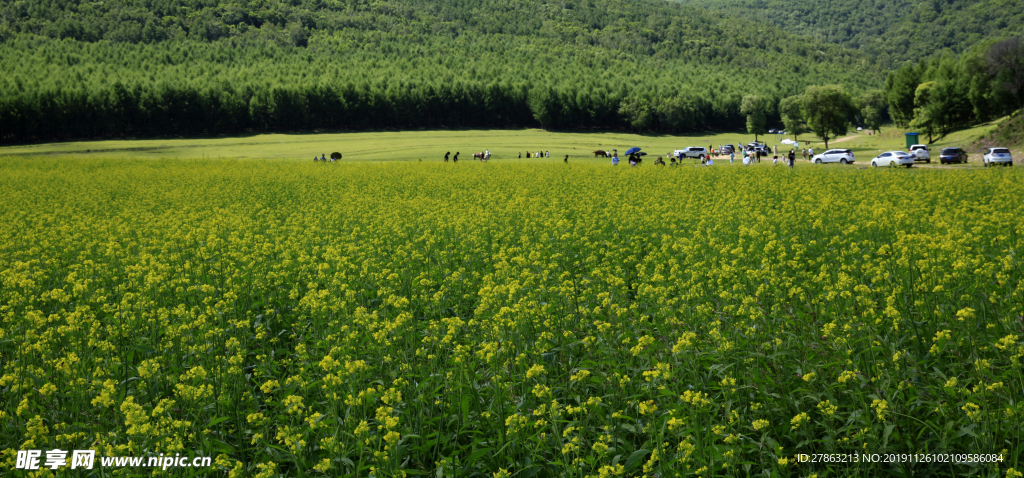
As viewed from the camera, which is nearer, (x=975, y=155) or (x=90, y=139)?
(x=975, y=155)

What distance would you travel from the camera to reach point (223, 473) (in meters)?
4.96

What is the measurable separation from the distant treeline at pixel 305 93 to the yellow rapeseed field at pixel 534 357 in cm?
11015

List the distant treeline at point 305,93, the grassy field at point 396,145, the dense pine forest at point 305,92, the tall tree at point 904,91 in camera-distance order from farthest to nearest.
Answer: the tall tree at point 904,91 → the dense pine forest at point 305,92 → the distant treeline at point 305,93 → the grassy field at point 396,145

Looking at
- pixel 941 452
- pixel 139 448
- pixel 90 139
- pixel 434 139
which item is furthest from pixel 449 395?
pixel 90 139

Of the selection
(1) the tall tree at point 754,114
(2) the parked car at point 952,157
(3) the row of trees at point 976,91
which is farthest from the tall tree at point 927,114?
(2) the parked car at point 952,157

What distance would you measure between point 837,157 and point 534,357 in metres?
57.8

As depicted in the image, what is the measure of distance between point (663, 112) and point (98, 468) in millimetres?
136340

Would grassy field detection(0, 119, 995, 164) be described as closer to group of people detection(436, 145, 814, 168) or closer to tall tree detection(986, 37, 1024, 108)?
group of people detection(436, 145, 814, 168)

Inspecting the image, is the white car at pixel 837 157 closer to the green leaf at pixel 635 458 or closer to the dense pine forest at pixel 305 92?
the dense pine forest at pixel 305 92

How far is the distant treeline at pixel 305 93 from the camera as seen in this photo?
101 metres

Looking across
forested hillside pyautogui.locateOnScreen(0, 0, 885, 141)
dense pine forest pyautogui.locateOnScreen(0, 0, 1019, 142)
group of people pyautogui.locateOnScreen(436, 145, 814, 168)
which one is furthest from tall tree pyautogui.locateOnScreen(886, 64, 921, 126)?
group of people pyautogui.locateOnScreen(436, 145, 814, 168)

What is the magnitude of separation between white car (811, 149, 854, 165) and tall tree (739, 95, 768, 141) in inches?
2610

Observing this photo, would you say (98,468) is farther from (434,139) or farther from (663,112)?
(663,112)

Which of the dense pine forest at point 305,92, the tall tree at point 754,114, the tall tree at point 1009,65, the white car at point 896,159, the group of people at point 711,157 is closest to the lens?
the white car at point 896,159
